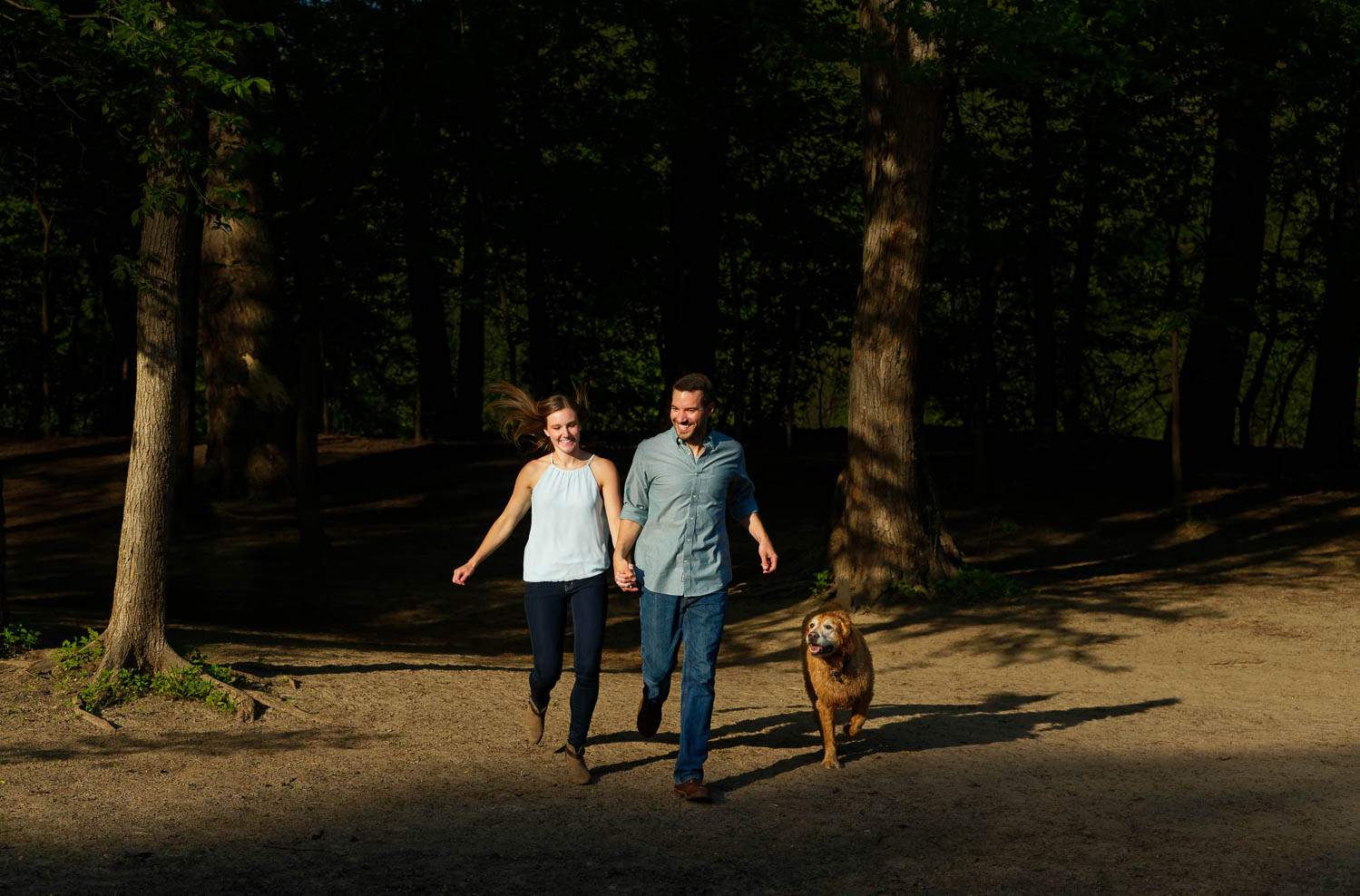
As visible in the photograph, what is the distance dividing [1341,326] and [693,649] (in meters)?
17.5

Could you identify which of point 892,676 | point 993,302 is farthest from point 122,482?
point 892,676

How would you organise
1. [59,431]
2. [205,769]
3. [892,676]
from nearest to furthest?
[205,769], [892,676], [59,431]

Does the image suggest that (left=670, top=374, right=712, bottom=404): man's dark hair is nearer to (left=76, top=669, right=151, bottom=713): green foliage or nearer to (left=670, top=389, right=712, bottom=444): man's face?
(left=670, top=389, right=712, bottom=444): man's face

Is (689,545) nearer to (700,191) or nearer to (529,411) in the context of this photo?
(529,411)

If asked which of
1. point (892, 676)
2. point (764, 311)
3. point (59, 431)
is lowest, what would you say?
point (892, 676)

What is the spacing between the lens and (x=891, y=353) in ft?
48.5

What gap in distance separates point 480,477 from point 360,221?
5.22 metres

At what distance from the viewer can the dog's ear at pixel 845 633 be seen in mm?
7617

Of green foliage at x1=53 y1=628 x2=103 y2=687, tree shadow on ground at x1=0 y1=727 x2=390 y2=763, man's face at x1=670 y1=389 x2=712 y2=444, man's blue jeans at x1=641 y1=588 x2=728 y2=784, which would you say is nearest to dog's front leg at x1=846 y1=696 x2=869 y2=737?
man's blue jeans at x1=641 y1=588 x2=728 y2=784

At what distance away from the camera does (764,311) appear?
111ft

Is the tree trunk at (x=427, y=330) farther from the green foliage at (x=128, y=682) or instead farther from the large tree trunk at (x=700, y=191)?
the green foliage at (x=128, y=682)

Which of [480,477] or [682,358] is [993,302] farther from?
[480,477]

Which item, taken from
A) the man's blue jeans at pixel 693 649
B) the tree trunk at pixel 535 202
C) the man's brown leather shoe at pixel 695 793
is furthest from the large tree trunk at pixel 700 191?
the man's brown leather shoe at pixel 695 793

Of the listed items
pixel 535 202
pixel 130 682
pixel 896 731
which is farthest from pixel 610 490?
pixel 535 202
